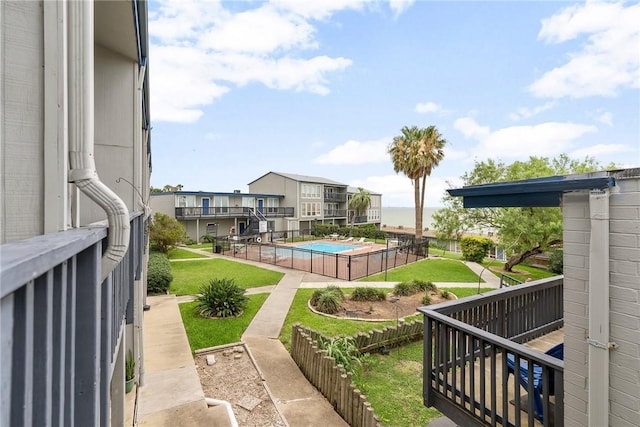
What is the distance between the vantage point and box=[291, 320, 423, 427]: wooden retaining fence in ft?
15.9

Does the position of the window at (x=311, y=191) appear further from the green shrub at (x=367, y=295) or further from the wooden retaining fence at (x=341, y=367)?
the wooden retaining fence at (x=341, y=367)

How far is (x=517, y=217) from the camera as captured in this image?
1572 cm

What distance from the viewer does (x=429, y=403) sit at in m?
4.37

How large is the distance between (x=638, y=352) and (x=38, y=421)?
3779 millimetres

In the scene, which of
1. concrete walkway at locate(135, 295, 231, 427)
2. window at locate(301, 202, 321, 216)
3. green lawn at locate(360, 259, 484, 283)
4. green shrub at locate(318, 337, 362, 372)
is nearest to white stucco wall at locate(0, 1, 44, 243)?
concrete walkway at locate(135, 295, 231, 427)

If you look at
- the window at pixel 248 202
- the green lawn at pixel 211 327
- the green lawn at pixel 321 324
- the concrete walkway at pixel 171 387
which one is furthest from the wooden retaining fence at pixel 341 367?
the window at pixel 248 202

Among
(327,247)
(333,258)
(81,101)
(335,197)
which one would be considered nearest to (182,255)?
(333,258)

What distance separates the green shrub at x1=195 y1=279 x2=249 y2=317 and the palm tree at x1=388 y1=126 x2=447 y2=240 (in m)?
18.6

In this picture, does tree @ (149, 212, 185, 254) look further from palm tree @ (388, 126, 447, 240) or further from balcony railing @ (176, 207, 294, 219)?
palm tree @ (388, 126, 447, 240)

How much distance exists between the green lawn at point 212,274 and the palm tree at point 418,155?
584 inches

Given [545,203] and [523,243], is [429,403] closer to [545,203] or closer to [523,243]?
[545,203]

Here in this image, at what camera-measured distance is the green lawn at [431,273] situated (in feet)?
50.6

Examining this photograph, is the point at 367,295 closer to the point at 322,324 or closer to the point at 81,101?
the point at 322,324

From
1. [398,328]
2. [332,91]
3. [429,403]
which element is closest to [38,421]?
[429,403]
